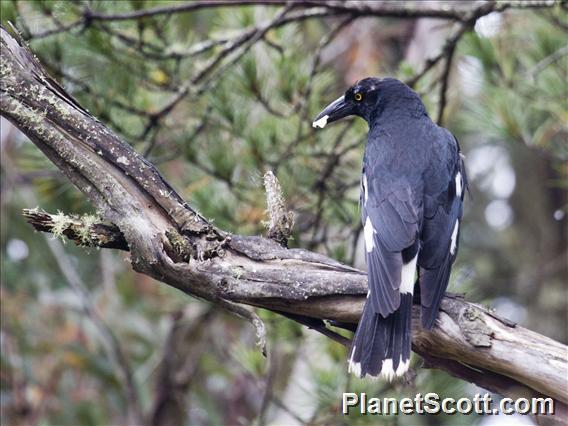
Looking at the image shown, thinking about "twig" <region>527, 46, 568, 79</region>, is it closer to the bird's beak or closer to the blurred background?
the blurred background

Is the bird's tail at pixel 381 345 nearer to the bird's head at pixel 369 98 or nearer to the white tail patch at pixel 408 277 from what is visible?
the white tail patch at pixel 408 277

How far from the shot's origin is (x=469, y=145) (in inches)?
284

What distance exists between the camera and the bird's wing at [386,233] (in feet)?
8.95

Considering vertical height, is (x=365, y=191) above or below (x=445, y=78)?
below

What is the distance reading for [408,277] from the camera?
117 inches

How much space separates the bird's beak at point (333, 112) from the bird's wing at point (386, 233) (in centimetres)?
38

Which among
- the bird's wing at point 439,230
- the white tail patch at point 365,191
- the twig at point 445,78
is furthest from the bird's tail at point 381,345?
the twig at point 445,78

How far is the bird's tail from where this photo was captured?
2732 mm

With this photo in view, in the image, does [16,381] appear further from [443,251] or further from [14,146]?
[443,251]

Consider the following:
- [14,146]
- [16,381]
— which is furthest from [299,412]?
[14,146]

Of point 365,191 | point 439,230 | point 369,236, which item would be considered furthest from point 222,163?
point 439,230

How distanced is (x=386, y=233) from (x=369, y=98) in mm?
979

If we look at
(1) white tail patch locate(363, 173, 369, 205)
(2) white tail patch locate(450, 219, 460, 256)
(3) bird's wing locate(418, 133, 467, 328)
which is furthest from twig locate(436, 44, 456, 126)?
(2) white tail patch locate(450, 219, 460, 256)

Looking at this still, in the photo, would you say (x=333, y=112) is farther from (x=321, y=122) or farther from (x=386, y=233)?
(x=386, y=233)
